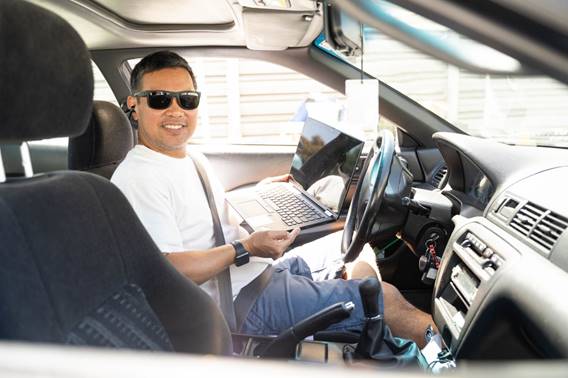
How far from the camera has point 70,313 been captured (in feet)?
2.74

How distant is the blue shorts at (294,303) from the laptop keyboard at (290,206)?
0.65 feet

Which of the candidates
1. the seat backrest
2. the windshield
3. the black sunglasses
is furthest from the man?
the windshield

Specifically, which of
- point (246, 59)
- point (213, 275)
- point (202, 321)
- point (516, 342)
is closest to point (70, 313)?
point (202, 321)

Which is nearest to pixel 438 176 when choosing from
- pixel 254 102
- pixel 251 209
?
pixel 251 209

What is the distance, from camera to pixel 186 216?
1551mm

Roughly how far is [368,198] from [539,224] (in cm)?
44

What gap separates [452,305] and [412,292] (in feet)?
2.14

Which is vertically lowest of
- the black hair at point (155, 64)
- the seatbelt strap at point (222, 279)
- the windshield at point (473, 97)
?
the seatbelt strap at point (222, 279)

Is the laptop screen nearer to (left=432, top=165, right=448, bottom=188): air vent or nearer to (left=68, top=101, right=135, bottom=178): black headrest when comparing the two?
(left=432, top=165, right=448, bottom=188): air vent

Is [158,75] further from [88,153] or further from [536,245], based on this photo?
[536,245]

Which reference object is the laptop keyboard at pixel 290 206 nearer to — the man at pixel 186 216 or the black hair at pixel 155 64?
the man at pixel 186 216

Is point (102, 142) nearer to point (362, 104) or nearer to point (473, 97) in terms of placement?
point (362, 104)

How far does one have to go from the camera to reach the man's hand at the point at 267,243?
1.49 m

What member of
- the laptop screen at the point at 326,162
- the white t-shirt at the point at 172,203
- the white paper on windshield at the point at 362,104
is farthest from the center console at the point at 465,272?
the white paper on windshield at the point at 362,104
